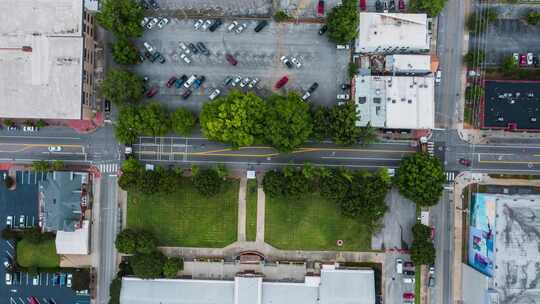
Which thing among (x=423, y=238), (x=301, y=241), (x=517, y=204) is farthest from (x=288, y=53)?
(x=517, y=204)

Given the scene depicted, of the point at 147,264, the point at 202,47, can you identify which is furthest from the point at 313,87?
the point at 147,264

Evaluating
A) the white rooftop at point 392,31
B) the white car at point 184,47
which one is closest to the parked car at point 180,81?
the white car at point 184,47

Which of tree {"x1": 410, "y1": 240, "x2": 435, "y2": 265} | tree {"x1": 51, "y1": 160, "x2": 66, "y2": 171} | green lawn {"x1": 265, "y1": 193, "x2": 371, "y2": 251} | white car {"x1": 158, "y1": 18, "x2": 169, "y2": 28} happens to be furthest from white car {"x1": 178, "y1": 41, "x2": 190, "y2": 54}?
tree {"x1": 410, "y1": 240, "x2": 435, "y2": 265}

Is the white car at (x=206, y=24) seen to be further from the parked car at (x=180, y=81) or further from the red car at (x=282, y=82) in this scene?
the red car at (x=282, y=82)

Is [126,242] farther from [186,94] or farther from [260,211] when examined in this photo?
[186,94]

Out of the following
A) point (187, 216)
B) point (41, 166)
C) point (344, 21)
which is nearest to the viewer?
point (344, 21)
